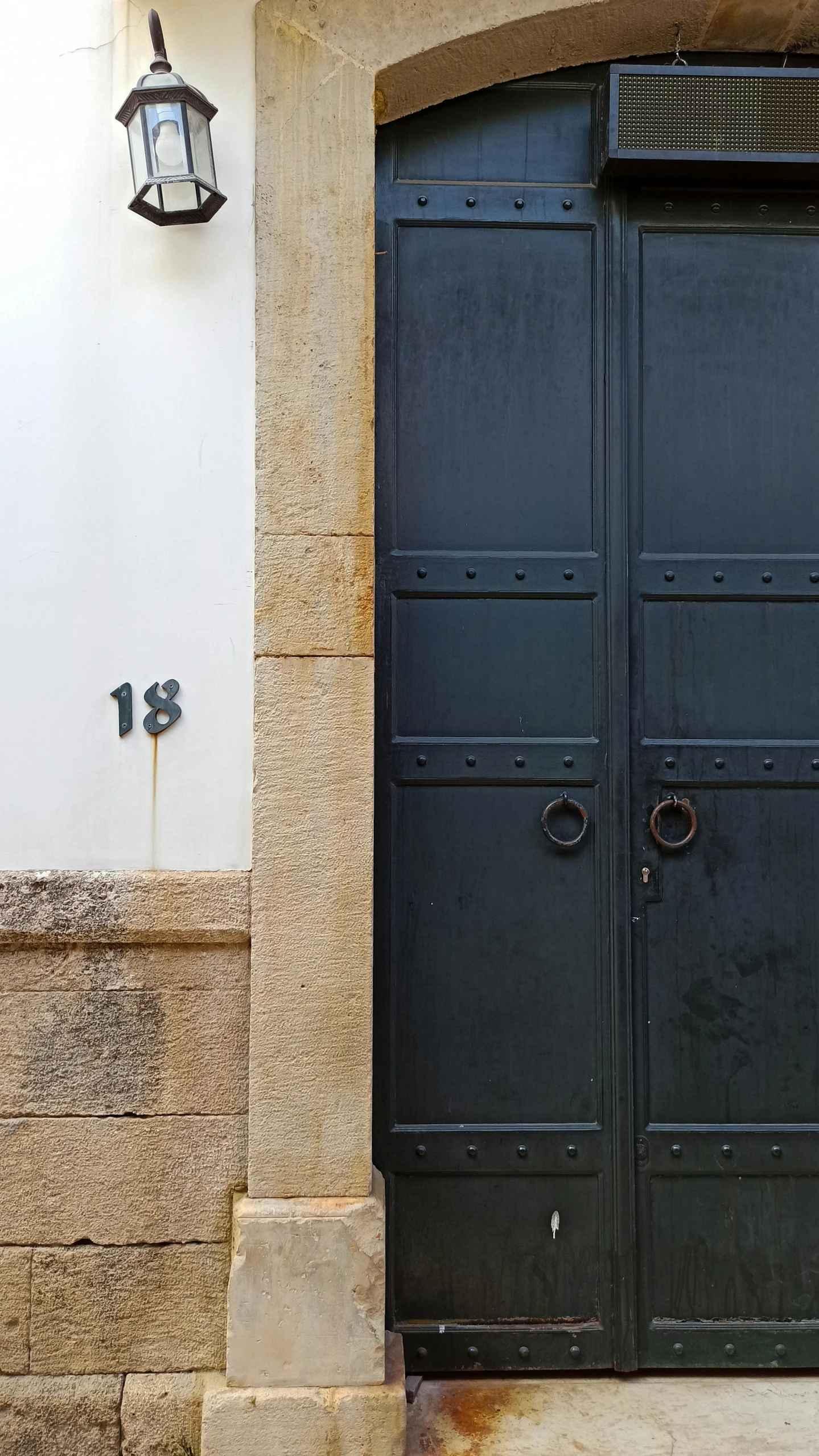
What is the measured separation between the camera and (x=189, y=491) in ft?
7.90

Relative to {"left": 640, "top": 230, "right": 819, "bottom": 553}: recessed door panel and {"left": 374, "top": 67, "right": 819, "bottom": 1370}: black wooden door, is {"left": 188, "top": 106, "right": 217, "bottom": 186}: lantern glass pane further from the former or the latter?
{"left": 640, "top": 230, "right": 819, "bottom": 553}: recessed door panel

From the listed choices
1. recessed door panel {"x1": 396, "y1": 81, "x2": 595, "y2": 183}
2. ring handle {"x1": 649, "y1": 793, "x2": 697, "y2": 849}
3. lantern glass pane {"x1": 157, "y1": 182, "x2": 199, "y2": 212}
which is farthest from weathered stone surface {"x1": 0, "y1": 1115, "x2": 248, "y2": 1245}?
recessed door panel {"x1": 396, "y1": 81, "x2": 595, "y2": 183}

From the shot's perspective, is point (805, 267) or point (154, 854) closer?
point (154, 854)


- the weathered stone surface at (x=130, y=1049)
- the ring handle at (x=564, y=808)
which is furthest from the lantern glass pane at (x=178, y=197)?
the weathered stone surface at (x=130, y=1049)

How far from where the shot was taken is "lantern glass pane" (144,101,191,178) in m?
2.27

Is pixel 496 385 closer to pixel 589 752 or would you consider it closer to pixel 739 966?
pixel 589 752

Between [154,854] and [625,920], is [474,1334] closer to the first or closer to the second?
[625,920]

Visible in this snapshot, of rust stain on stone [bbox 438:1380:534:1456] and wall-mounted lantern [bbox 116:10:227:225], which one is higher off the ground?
wall-mounted lantern [bbox 116:10:227:225]

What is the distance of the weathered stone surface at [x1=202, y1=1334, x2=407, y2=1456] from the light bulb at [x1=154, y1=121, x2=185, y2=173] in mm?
2707

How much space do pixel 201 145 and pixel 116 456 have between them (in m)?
0.73

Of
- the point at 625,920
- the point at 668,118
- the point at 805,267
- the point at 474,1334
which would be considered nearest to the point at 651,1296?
the point at 474,1334

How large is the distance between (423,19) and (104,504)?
1398 millimetres

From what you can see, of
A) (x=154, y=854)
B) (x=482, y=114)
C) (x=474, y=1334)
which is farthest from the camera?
(x=482, y=114)

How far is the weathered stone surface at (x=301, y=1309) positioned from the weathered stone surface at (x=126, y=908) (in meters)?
0.66
